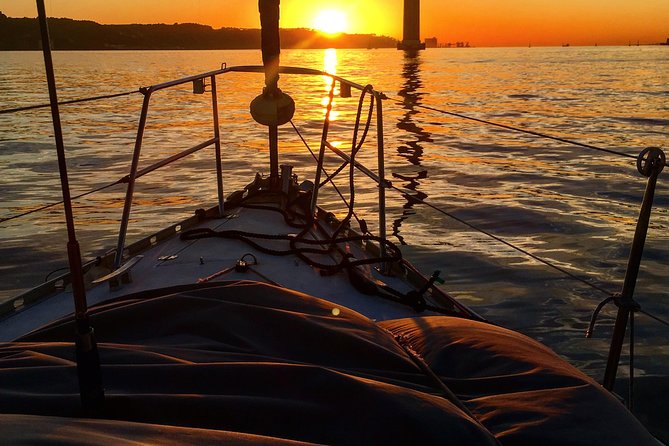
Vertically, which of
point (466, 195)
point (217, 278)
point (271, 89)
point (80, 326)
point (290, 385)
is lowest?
point (466, 195)

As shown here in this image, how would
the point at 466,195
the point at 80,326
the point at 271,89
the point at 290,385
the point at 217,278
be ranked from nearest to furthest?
the point at 80,326
the point at 290,385
the point at 217,278
the point at 271,89
the point at 466,195

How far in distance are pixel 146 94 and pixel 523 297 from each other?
4.34m

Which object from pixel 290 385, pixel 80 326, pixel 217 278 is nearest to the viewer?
pixel 80 326

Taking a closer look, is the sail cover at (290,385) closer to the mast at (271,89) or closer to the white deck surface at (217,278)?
the white deck surface at (217,278)

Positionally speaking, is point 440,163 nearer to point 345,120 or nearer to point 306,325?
point 345,120

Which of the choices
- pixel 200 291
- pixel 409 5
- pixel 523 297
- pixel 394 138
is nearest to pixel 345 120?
pixel 394 138

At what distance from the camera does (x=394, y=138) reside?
19.7 metres

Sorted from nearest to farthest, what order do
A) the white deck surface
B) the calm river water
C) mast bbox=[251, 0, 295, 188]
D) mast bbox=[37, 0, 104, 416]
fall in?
mast bbox=[37, 0, 104, 416]
the white deck surface
mast bbox=[251, 0, 295, 188]
the calm river water

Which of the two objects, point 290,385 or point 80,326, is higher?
point 80,326

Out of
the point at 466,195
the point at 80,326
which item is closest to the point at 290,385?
the point at 80,326

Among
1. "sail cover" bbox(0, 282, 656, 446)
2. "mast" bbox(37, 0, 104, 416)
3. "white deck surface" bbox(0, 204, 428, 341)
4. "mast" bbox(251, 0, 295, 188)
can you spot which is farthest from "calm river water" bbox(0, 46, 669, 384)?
"mast" bbox(37, 0, 104, 416)

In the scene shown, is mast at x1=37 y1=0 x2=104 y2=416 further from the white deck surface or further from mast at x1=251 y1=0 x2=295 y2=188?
mast at x1=251 y1=0 x2=295 y2=188

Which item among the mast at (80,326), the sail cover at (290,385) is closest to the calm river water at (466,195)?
the sail cover at (290,385)

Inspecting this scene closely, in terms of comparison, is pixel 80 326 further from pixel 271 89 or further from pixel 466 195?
pixel 466 195
